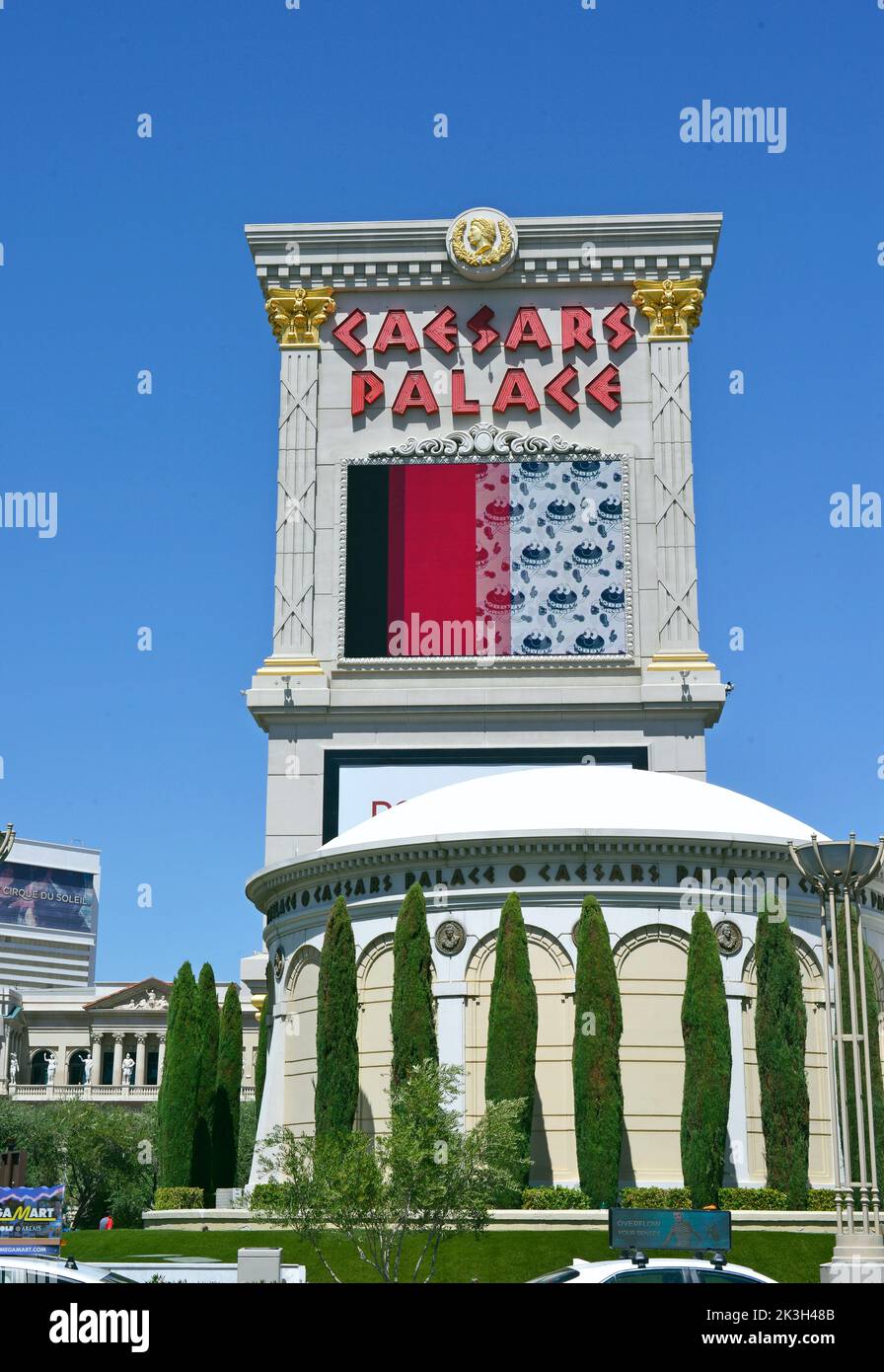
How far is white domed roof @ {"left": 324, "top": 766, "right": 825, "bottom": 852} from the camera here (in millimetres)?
41000

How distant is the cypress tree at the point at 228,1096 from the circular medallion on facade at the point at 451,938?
515 inches

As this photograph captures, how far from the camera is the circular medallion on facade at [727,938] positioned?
40625 millimetres

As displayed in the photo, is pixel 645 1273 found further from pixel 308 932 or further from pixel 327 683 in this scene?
pixel 327 683

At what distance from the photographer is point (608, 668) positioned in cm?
6950

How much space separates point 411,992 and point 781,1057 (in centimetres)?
851

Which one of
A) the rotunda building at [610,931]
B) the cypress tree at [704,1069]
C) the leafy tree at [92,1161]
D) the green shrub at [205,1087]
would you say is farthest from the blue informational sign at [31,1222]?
the leafy tree at [92,1161]

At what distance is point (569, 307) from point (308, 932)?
38.5 meters

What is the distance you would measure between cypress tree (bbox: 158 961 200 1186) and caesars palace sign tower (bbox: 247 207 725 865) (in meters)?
17.7

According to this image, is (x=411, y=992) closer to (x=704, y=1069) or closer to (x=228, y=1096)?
(x=704, y=1069)

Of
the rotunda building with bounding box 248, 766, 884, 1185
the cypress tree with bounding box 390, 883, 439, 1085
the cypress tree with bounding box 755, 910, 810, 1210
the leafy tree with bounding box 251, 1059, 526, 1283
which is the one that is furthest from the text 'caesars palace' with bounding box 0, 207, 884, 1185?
the leafy tree with bounding box 251, 1059, 526, 1283

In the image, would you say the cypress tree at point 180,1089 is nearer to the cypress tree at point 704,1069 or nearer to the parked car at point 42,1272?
the cypress tree at point 704,1069

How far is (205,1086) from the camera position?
49.8m
